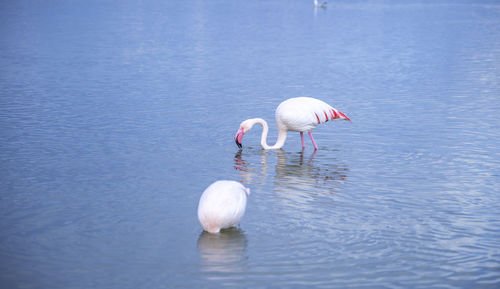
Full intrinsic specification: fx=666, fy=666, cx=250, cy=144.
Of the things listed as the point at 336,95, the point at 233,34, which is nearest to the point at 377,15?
the point at 233,34

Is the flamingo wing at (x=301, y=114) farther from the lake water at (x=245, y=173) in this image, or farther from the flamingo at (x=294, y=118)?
the lake water at (x=245, y=173)

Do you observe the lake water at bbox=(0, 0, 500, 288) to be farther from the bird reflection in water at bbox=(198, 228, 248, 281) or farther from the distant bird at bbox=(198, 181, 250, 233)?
the distant bird at bbox=(198, 181, 250, 233)

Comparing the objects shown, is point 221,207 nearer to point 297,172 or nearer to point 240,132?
point 297,172

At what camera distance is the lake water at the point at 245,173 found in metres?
5.96

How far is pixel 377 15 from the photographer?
4403 cm

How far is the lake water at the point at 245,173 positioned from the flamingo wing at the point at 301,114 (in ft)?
1.54

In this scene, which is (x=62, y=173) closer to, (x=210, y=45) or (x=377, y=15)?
(x=210, y=45)

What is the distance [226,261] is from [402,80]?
12.3 meters

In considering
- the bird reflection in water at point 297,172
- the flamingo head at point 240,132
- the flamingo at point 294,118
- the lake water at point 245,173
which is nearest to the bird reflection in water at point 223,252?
the lake water at point 245,173

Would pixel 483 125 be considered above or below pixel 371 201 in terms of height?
above

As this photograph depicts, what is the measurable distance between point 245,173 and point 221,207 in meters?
2.62

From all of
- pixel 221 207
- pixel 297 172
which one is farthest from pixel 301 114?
pixel 221 207

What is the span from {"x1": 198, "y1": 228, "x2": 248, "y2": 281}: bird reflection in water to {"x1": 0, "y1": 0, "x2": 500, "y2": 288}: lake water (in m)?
0.02

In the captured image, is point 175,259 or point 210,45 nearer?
point 175,259
